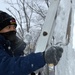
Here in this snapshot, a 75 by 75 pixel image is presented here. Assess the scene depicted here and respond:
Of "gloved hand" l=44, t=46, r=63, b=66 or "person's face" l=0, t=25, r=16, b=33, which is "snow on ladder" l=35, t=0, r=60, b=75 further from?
"person's face" l=0, t=25, r=16, b=33

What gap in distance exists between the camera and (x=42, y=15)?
3294 cm

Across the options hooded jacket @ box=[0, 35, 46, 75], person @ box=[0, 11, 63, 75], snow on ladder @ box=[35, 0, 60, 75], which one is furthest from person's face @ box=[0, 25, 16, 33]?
snow on ladder @ box=[35, 0, 60, 75]

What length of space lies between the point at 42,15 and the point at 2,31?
30.4m

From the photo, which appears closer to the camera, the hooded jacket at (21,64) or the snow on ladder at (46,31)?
the snow on ladder at (46,31)

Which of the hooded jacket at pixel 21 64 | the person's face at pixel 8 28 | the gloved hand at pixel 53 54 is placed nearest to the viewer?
the gloved hand at pixel 53 54

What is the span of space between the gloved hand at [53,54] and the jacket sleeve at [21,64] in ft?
0.29

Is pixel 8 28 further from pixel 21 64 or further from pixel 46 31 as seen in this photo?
pixel 46 31

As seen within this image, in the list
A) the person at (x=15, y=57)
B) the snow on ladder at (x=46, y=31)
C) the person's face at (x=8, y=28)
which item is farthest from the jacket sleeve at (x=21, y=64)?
the person's face at (x=8, y=28)

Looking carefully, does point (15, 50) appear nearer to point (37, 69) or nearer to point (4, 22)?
point (4, 22)

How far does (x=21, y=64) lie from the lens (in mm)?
2207

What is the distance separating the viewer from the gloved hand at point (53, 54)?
1.97 m

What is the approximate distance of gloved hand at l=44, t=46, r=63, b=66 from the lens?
1.97 meters

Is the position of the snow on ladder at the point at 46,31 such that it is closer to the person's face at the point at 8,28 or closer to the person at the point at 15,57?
the person at the point at 15,57

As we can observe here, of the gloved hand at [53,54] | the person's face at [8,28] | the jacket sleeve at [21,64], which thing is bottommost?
the jacket sleeve at [21,64]
